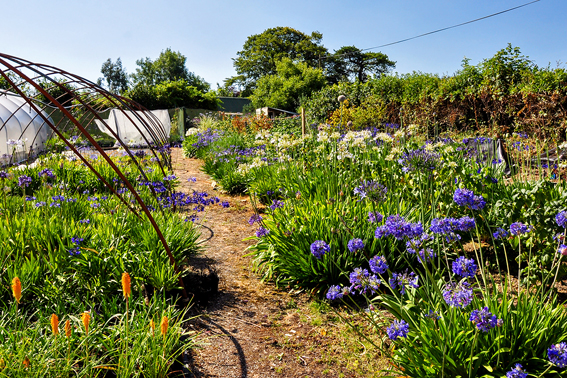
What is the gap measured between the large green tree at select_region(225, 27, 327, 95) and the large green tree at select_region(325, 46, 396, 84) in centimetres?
395

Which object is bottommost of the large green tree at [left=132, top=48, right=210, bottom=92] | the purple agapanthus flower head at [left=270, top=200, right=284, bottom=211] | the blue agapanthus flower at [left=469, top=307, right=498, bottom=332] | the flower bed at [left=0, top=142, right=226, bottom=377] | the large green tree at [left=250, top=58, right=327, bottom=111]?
the flower bed at [left=0, top=142, right=226, bottom=377]

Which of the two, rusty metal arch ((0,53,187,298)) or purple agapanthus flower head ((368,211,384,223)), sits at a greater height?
rusty metal arch ((0,53,187,298))

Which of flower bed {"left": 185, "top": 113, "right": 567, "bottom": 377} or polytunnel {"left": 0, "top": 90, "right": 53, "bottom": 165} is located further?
polytunnel {"left": 0, "top": 90, "right": 53, "bottom": 165}

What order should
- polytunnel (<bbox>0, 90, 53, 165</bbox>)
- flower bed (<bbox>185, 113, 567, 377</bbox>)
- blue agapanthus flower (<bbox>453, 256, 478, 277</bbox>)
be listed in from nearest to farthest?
blue agapanthus flower (<bbox>453, 256, 478, 277</bbox>) < flower bed (<bbox>185, 113, 567, 377</bbox>) < polytunnel (<bbox>0, 90, 53, 165</bbox>)

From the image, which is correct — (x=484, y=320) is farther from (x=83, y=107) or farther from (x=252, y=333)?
(x=83, y=107)

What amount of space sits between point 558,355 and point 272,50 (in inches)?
1969

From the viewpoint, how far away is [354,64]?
55312 millimetres

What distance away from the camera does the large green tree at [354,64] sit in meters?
53.4

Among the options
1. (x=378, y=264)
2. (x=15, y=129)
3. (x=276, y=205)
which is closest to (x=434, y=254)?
(x=378, y=264)

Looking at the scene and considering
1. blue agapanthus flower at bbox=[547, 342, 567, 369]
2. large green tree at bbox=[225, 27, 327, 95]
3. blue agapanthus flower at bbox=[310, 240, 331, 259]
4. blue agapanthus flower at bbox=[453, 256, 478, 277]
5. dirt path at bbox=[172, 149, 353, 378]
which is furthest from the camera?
large green tree at bbox=[225, 27, 327, 95]

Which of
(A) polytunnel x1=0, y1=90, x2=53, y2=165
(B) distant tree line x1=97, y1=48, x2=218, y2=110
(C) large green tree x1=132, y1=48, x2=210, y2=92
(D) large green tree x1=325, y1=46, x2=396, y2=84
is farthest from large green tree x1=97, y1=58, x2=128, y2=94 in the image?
(A) polytunnel x1=0, y1=90, x2=53, y2=165

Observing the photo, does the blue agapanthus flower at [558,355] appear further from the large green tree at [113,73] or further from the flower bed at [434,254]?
the large green tree at [113,73]

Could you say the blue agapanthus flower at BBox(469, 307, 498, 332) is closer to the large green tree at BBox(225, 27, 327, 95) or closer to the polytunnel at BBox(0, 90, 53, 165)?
the polytunnel at BBox(0, 90, 53, 165)

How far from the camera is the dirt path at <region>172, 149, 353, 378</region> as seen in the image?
95.0 inches
